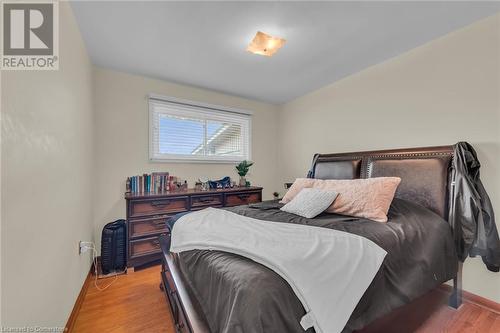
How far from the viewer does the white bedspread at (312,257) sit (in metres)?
0.86

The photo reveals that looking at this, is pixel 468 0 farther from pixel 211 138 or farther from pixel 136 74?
pixel 136 74

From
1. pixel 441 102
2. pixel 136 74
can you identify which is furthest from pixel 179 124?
pixel 441 102

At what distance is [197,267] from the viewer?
112cm

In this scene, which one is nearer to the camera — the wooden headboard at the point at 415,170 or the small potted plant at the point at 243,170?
the wooden headboard at the point at 415,170

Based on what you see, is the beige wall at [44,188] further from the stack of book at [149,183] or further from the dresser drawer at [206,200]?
the dresser drawer at [206,200]

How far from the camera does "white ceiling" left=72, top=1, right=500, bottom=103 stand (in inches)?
66.2

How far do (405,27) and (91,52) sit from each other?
315 cm

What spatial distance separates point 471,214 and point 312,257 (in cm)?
163

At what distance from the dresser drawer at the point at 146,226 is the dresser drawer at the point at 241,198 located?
91cm

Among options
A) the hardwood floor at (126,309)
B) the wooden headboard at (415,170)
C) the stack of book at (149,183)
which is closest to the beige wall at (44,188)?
the hardwood floor at (126,309)

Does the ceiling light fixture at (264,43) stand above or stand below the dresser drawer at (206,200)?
above

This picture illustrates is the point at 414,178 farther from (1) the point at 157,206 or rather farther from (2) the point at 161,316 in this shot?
(1) the point at 157,206

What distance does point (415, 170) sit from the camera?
6.59 feet

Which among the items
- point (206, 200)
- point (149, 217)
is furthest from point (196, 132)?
point (149, 217)
